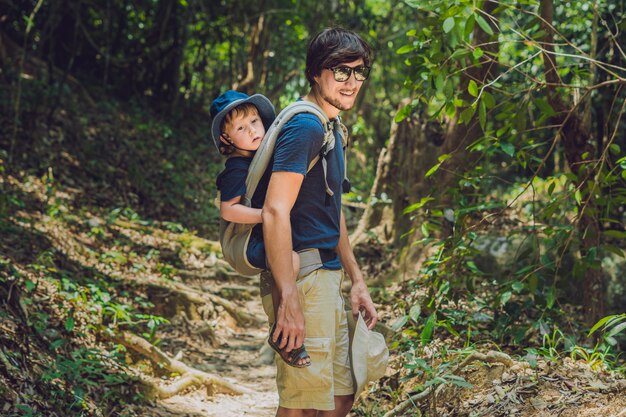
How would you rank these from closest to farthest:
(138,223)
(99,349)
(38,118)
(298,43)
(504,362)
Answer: (504,362)
(99,349)
(138,223)
(38,118)
(298,43)

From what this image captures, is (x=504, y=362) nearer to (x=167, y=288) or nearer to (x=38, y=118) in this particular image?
(x=167, y=288)

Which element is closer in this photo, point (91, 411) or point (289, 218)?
point (289, 218)

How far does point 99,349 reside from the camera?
4.76 m

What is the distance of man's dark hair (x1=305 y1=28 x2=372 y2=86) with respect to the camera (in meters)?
2.64

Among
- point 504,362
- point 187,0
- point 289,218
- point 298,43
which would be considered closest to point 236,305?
point 504,362

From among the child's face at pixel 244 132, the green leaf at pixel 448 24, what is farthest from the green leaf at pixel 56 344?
the green leaf at pixel 448 24

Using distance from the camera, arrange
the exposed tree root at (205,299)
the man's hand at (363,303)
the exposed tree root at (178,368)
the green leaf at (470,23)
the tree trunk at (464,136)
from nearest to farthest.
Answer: the man's hand at (363,303), the green leaf at (470,23), the exposed tree root at (178,368), the tree trunk at (464,136), the exposed tree root at (205,299)

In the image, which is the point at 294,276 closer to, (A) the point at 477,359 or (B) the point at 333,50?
(B) the point at 333,50

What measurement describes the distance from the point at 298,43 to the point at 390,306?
9.62 metres

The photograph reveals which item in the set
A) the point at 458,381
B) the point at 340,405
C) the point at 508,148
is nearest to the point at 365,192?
the point at 508,148

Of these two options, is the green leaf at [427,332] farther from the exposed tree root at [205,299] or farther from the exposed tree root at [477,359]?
the exposed tree root at [205,299]

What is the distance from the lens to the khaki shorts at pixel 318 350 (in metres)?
2.57

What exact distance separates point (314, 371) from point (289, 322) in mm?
220

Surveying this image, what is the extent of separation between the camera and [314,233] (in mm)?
2678
